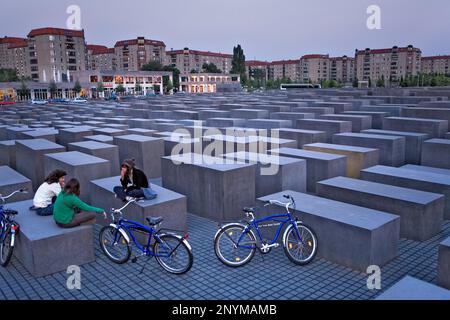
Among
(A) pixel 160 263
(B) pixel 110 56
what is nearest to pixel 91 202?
(A) pixel 160 263

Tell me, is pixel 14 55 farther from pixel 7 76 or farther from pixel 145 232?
pixel 145 232

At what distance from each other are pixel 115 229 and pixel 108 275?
743 millimetres

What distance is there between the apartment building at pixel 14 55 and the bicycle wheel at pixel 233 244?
5081 inches

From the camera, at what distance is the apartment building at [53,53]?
364 ft

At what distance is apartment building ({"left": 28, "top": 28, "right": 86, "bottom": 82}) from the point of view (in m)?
111

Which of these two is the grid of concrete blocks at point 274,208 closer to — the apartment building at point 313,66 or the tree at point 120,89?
the tree at point 120,89

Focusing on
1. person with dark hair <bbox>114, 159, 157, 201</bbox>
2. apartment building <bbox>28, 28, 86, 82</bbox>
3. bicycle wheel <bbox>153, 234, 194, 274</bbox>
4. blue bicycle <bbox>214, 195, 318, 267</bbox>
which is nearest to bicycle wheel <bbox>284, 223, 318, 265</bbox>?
blue bicycle <bbox>214, 195, 318, 267</bbox>

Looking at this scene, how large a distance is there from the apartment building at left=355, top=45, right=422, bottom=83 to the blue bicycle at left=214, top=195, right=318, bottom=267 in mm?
153464

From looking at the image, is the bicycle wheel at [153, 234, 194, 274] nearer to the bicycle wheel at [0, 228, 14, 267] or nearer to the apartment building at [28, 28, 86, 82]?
the bicycle wheel at [0, 228, 14, 267]

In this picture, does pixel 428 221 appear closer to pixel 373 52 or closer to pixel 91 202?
pixel 91 202

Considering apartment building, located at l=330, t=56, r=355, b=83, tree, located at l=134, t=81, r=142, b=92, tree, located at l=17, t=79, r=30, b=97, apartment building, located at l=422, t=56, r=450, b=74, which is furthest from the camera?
apartment building, located at l=330, t=56, r=355, b=83

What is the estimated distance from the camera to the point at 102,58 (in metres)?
147

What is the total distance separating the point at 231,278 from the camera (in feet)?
21.0

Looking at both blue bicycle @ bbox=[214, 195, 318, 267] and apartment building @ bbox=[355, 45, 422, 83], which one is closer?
blue bicycle @ bbox=[214, 195, 318, 267]
